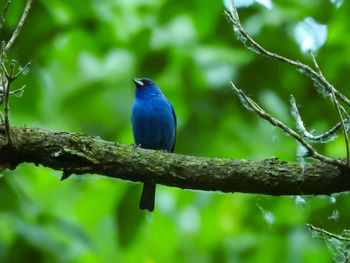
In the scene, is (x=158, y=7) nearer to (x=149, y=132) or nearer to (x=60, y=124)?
(x=149, y=132)

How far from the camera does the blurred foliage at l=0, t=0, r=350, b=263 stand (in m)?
4.30

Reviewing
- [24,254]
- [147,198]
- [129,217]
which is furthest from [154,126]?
[24,254]

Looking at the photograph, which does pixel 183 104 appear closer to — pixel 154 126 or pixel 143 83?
pixel 154 126

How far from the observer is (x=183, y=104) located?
496 cm

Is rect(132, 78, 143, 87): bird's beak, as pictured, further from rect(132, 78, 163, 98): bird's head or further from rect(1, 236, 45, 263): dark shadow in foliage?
rect(1, 236, 45, 263): dark shadow in foliage

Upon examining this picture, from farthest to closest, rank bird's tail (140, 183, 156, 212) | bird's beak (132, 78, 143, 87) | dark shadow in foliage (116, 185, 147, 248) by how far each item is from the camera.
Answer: bird's beak (132, 78, 143, 87), bird's tail (140, 183, 156, 212), dark shadow in foliage (116, 185, 147, 248)

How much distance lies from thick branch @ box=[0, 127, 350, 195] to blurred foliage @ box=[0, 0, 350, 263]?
1109 mm

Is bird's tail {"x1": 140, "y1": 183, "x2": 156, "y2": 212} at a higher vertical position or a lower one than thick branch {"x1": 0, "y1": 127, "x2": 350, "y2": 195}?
lower

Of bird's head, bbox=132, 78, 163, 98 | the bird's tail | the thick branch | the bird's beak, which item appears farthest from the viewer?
bird's head, bbox=132, 78, 163, 98

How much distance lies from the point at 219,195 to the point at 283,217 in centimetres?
59

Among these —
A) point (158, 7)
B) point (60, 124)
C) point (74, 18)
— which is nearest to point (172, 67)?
point (158, 7)

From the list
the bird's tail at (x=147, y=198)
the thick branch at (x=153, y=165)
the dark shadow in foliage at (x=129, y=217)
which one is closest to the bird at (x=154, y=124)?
the bird's tail at (x=147, y=198)

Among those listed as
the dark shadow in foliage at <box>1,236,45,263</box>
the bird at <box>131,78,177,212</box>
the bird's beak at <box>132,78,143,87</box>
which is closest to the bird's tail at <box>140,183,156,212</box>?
the bird at <box>131,78,177,212</box>

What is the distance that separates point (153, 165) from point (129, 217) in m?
1.28
